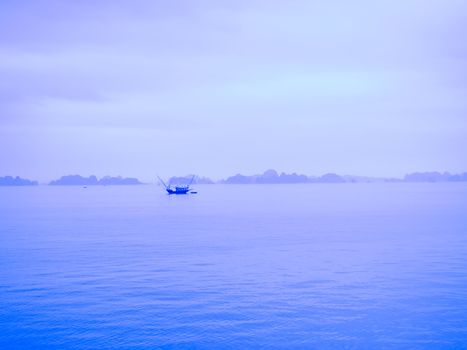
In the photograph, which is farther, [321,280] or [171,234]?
[171,234]

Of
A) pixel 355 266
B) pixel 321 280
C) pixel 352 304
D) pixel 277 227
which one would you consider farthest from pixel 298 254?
pixel 277 227

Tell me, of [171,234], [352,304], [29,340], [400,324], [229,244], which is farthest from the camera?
[171,234]

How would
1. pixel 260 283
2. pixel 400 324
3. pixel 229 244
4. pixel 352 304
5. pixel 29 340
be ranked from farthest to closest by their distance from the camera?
pixel 229 244, pixel 260 283, pixel 352 304, pixel 400 324, pixel 29 340

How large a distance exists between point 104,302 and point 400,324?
1806cm

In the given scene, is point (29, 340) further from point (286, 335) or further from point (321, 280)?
point (321, 280)

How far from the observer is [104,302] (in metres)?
30.8

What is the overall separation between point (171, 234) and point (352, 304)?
43.7 meters

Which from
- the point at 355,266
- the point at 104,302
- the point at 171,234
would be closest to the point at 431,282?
the point at 355,266

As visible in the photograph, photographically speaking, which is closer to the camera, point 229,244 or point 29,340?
point 29,340

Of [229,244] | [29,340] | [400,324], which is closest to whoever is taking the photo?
[29,340]

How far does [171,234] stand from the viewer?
233ft

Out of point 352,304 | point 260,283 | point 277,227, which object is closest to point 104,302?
point 260,283

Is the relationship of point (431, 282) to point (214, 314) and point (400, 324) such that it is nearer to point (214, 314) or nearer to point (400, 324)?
point (400, 324)

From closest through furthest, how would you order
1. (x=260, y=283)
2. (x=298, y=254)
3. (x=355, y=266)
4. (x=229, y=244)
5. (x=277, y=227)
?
(x=260, y=283) → (x=355, y=266) → (x=298, y=254) → (x=229, y=244) → (x=277, y=227)
